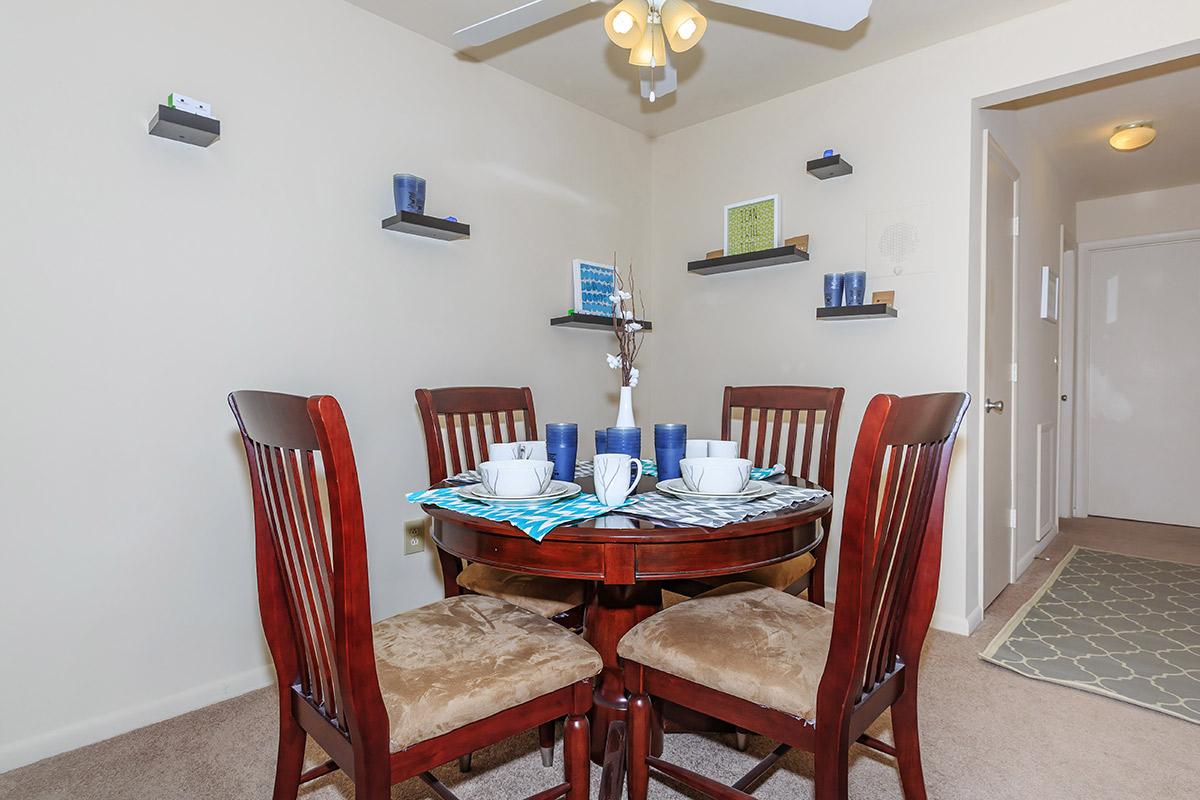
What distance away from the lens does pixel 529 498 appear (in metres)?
1.42

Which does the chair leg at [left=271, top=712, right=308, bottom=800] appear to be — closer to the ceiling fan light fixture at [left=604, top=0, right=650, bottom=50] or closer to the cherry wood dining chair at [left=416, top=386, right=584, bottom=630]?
the cherry wood dining chair at [left=416, top=386, right=584, bottom=630]

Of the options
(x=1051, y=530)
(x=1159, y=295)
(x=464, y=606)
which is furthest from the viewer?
(x=1159, y=295)

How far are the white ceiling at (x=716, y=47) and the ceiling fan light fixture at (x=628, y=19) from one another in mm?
684

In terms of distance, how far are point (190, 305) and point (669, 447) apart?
5.00 feet

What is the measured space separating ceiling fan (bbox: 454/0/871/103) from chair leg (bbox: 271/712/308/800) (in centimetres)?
171

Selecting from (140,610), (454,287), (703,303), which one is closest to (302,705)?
(140,610)

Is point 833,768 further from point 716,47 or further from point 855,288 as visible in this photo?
point 716,47

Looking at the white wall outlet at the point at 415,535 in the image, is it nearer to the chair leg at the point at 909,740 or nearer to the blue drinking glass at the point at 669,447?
the blue drinking glass at the point at 669,447

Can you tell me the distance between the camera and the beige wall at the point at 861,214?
249 cm

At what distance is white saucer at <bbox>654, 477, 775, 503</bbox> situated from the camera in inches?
56.7

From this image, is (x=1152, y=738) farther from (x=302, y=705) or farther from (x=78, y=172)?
(x=78, y=172)

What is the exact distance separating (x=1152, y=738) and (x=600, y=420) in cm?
235

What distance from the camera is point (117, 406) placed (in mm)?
1878

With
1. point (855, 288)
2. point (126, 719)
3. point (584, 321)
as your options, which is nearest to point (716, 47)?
point (855, 288)
